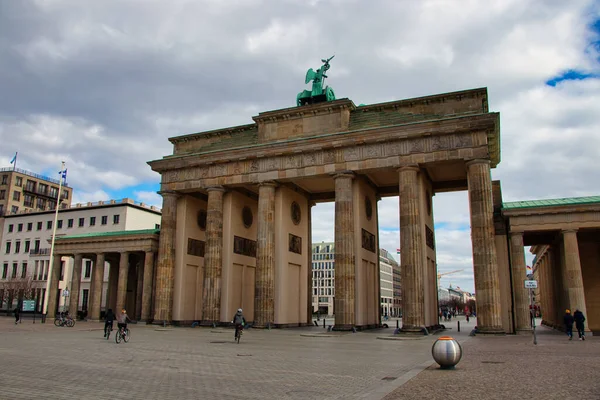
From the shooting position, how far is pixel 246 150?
38.8 metres

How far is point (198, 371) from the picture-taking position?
1364 centimetres

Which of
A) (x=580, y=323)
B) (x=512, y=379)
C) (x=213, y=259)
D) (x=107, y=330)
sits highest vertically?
(x=213, y=259)

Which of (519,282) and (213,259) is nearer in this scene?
(519,282)

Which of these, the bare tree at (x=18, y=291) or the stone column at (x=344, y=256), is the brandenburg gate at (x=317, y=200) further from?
the bare tree at (x=18, y=291)

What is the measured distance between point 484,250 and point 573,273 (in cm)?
513

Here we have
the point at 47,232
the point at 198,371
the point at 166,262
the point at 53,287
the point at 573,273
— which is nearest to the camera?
the point at 198,371

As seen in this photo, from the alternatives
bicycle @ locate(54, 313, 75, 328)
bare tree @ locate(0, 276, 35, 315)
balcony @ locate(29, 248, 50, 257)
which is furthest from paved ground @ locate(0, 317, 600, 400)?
balcony @ locate(29, 248, 50, 257)

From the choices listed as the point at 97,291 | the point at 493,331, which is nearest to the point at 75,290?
the point at 97,291

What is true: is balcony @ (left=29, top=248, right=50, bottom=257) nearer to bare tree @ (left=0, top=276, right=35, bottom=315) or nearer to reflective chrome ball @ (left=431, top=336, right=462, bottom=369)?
bare tree @ (left=0, top=276, right=35, bottom=315)

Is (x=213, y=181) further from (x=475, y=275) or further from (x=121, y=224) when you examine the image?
(x=121, y=224)

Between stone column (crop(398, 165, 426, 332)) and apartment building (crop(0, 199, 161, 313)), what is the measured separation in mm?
44104

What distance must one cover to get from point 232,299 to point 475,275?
63.4 feet

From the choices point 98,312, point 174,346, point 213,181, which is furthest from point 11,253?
point 174,346

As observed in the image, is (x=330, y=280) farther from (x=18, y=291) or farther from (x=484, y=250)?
(x=484, y=250)
